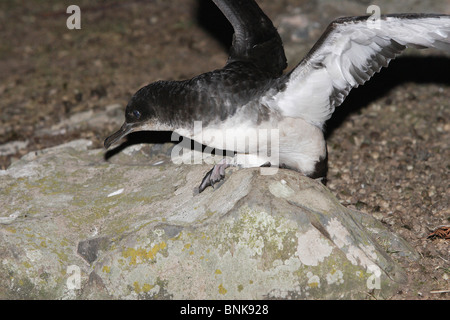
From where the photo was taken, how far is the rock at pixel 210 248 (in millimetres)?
3938

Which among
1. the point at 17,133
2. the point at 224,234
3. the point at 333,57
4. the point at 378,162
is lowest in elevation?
the point at 17,133

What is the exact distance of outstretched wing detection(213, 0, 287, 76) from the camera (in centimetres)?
540

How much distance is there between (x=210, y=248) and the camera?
4008mm

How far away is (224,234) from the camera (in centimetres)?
402

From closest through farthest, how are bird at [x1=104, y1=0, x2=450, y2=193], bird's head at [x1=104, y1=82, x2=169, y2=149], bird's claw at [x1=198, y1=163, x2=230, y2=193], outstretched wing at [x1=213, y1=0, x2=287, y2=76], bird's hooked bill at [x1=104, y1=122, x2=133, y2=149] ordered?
bird at [x1=104, y1=0, x2=450, y2=193] → bird's claw at [x1=198, y1=163, x2=230, y2=193] → bird's head at [x1=104, y1=82, x2=169, y2=149] → bird's hooked bill at [x1=104, y1=122, x2=133, y2=149] → outstretched wing at [x1=213, y1=0, x2=287, y2=76]

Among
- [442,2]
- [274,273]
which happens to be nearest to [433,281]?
[274,273]

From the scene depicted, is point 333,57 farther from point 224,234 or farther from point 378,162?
point 378,162

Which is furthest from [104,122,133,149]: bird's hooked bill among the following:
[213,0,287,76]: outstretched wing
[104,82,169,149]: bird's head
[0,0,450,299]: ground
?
[0,0,450,299]: ground

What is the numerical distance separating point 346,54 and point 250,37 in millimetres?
1243

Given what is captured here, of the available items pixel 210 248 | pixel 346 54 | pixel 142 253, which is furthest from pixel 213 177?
pixel 346 54

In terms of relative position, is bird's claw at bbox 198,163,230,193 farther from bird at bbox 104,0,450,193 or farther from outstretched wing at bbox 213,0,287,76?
outstretched wing at bbox 213,0,287,76

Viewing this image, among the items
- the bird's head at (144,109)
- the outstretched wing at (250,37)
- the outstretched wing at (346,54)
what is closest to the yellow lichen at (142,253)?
the bird's head at (144,109)

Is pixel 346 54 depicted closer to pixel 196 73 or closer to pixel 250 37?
pixel 250 37
